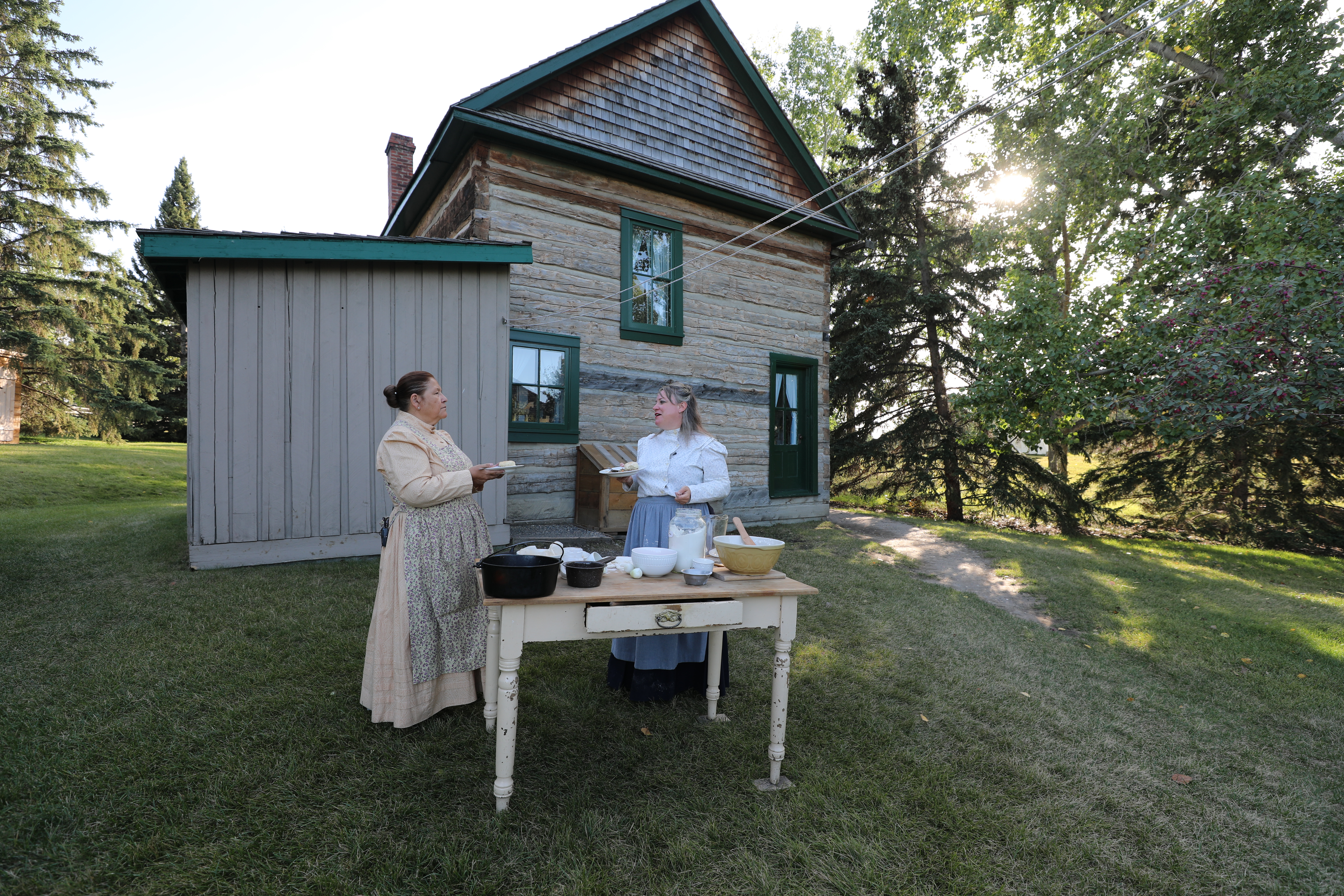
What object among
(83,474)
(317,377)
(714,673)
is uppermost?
(317,377)

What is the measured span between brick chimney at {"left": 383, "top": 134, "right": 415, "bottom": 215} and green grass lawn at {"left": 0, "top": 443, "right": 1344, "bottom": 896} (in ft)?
29.6

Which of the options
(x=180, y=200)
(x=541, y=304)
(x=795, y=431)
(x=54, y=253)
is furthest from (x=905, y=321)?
(x=180, y=200)

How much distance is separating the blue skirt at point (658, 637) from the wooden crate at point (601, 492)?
329cm

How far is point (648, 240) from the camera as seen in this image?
355 inches

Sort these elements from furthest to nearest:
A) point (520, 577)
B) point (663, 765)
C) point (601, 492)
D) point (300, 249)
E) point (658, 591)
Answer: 1. point (601, 492)
2. point (300, 249)
3. point (663, 765)
4. point (658, 591)
5. point (520, 577)

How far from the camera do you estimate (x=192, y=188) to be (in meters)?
32.0

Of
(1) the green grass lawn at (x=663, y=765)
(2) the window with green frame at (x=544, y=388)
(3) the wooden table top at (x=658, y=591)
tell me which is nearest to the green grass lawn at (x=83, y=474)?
(1) the green grass lawn at (x=663, y=765)

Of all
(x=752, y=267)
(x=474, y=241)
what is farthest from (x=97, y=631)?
(x=752, y=267)

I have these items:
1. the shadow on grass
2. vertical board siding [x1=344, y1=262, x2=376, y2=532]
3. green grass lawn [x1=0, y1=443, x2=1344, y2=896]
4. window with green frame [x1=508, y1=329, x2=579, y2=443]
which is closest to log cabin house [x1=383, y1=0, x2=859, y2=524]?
window with green frame [x1=508, y1=329, x2=579, y2=443]

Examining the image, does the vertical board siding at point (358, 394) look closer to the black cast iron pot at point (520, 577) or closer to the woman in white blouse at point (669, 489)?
the woman in white blouse at point (669, 489)

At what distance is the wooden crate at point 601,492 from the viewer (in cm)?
737

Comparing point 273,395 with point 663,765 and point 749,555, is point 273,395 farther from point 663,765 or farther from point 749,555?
point 749,555

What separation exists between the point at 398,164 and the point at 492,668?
1207 cm

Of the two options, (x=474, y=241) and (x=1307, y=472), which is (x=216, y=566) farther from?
(x=1307, y=472)
